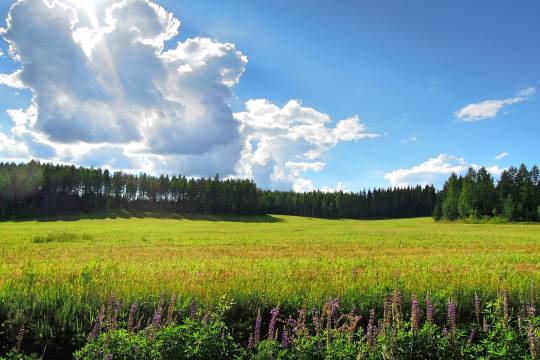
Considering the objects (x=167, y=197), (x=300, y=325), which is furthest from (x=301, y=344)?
(x=167, y=197)

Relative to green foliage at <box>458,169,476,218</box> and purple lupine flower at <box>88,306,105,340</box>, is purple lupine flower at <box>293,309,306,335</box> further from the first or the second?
green foliage at <box>458,169,476,218</box>

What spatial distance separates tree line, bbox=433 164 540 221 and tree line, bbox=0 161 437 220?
51.0 m

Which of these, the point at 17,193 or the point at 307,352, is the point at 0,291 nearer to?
the point at 307,352

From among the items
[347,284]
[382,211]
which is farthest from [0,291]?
[382,211]

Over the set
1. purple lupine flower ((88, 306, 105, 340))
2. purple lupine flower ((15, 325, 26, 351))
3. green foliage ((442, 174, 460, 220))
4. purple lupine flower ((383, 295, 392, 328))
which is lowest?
purple lupine flower ((15, 325, 26, 351))

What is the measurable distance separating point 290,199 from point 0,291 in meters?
165

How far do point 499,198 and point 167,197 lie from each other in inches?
4162

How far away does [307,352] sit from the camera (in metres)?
6.38

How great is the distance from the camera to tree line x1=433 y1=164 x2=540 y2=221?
105188mm

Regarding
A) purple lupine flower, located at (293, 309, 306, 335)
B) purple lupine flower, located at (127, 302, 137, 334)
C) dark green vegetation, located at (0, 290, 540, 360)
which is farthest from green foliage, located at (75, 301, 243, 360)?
purple lupine flower, located at (293, 309, 306, 335)

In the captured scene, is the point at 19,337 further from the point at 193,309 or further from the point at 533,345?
the point at 533,345

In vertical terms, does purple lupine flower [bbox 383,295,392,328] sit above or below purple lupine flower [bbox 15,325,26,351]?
above

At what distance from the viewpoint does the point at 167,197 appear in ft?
481

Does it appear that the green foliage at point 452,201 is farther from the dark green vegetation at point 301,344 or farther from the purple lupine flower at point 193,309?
the purple lupine flower at point 193,309
